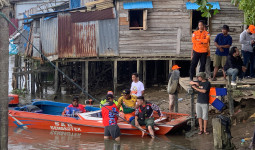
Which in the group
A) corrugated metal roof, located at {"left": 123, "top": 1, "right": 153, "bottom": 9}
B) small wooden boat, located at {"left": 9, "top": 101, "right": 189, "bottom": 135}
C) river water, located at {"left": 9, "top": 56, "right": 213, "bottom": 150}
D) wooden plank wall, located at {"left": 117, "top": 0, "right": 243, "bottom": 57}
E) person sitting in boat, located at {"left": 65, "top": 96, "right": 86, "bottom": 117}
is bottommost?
river water, located at {"left": 9, "top": 56, "right": 213, "bottom": 150}

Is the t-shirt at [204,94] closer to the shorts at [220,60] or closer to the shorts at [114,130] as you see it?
the shorts at [220,60]

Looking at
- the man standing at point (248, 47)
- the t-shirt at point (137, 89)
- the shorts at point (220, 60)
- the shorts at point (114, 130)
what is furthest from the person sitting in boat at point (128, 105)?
the man standing at point (248, 47)

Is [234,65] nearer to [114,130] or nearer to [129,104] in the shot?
[129,104]

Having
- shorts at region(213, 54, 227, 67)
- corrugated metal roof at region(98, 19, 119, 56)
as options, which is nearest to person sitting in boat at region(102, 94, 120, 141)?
shorts at region(213, 54, 227, 67)

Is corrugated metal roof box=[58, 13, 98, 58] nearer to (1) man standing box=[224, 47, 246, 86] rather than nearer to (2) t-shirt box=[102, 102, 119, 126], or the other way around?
(2) t-shirt box=[102, 102, 119, 126]

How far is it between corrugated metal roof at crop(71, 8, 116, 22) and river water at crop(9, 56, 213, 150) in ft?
25.6

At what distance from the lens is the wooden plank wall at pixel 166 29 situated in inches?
834

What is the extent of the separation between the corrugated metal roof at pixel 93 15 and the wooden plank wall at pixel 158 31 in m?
0.50

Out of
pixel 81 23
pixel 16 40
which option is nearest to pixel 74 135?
pixel 81 23

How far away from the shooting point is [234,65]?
1320cm

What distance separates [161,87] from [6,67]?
1577cm

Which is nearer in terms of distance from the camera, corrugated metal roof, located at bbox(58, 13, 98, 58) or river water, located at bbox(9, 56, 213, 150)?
river water, located at bbox(9, 56, 213, 150)

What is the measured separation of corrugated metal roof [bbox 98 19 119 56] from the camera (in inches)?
857

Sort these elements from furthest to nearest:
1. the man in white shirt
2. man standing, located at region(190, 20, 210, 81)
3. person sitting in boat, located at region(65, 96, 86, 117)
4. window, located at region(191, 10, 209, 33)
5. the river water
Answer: window, located at region(191, 10, 209, 33)
person sitting in boat, located at region(65, 96, 86, 117)
the man in white shirt
man standing, located at region(190, 20, 210, 81)
the river water
